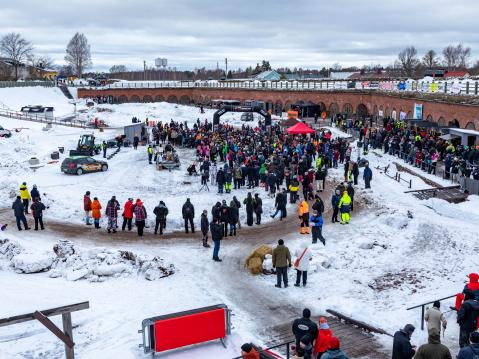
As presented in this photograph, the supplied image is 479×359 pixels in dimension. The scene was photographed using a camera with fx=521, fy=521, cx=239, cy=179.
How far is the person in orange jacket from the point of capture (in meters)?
20.2

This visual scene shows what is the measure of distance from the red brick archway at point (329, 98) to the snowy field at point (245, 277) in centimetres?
1289

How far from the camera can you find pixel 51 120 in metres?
56.1

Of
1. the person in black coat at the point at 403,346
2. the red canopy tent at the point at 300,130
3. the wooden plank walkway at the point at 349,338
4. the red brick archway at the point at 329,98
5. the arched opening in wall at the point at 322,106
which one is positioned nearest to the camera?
the person in black coat at the point at 403,346

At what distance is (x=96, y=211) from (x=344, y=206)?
31.5ft

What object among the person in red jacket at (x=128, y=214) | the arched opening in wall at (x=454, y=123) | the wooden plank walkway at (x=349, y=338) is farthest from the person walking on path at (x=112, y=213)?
the arched opening in wall at (x=454, y=123)

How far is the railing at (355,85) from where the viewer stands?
36.0 meters

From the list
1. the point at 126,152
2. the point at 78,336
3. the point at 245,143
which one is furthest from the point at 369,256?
the point at 126,152

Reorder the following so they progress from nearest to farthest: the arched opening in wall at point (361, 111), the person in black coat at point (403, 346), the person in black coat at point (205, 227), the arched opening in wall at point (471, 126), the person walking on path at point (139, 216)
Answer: the person in black coat at point (403, 346)
the person in black coat at point (205, 227)
the person walking on path at point (139, 216)
the arched opening in wall at point (471, 126)
the arched opening in wall at point (361, 111)

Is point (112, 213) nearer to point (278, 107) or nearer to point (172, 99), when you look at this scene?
point (278, 107)

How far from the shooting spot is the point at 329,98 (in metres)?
58.0

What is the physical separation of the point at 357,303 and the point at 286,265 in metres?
2.10

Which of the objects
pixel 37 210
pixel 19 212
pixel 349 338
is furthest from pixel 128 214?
pixel 349 338

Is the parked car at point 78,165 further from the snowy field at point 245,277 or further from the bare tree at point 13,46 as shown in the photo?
the bare tree at point 13,46

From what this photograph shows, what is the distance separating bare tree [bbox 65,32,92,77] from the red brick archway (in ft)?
150
